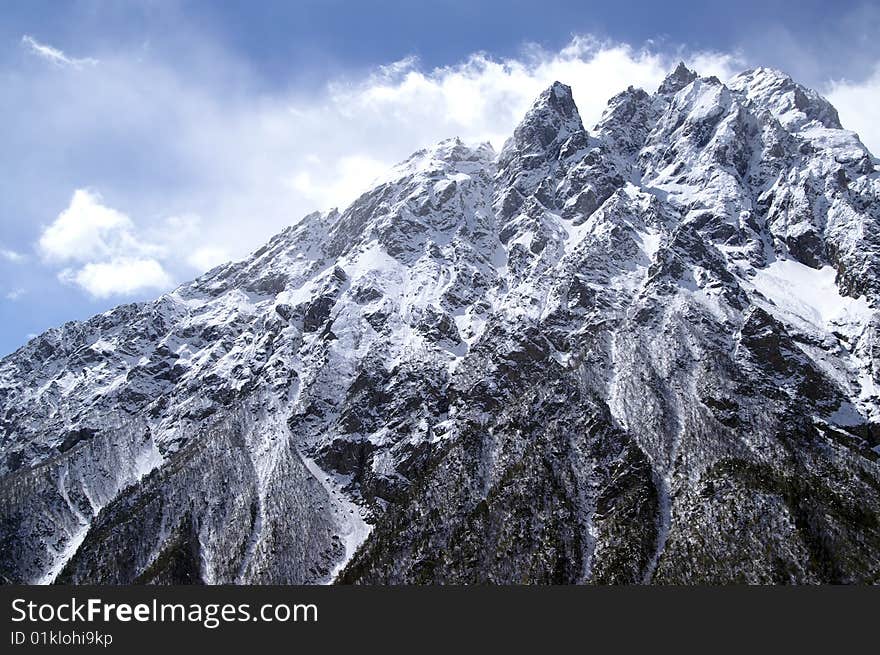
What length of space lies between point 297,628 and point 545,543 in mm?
129016

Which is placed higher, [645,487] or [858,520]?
[645,487]

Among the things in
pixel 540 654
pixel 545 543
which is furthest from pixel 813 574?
pixel 540 654

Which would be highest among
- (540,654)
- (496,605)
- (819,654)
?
(496,605)

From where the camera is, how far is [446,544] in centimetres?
19475

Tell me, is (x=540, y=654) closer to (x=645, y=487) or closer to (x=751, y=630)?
(x=751, y=630)

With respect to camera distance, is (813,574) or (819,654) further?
(813,574)

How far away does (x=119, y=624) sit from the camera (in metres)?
65.5

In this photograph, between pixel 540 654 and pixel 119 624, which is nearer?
pixel 119 624

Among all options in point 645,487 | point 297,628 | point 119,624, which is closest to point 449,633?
point 297,628

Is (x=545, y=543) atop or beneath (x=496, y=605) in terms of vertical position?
atop

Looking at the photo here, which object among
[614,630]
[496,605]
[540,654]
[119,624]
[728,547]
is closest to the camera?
[119,624]

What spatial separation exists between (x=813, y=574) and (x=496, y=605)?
114m

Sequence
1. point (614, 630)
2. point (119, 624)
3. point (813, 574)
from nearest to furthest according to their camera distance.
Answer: point (119, 624) → point (614, 630) → point (813, 574)

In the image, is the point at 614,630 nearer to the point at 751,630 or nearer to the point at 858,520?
the point at 751,630
